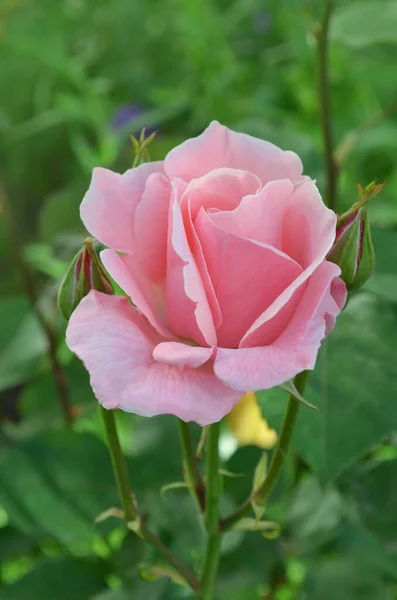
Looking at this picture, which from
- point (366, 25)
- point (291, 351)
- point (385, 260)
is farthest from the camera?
point (366, 25)

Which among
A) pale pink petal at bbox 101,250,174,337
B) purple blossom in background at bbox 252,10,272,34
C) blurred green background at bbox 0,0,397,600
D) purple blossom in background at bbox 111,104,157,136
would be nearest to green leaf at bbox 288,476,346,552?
blurred green background at bbox 0,0,397,600

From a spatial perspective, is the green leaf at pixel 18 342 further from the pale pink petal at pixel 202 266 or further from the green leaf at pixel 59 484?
the pale pink petal at pixel 202 266

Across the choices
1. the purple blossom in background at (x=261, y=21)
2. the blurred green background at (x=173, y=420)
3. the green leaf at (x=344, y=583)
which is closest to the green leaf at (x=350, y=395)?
the blurred green background at (x=173, y=420)

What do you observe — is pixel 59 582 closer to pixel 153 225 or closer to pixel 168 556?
pixel 168 556

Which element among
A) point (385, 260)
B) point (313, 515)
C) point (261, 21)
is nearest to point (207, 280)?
point (385, 260)

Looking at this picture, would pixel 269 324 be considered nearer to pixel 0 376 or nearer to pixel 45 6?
pixel 0 376

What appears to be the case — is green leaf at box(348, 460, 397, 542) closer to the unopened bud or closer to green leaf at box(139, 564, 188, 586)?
green leaf at box(139, 564, 188, 586)
